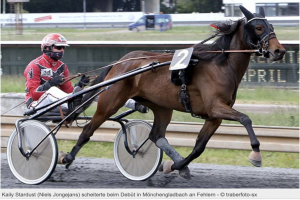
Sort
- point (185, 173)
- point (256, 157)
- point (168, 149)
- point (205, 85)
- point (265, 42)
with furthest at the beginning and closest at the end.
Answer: point (168, 149)
point (185, 173)
point (205, 85)
point (265, 42)
point (256, 157)

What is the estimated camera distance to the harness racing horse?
523 centimetres

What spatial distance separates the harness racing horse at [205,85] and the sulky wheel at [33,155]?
230 mm

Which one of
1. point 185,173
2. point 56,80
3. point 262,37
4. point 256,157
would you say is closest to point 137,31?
point 56,80

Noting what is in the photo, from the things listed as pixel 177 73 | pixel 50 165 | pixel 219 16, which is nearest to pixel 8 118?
pixel 50 165

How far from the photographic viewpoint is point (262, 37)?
5.23 m

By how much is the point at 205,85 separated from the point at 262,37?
0.69 m

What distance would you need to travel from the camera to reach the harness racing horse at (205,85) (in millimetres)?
5227

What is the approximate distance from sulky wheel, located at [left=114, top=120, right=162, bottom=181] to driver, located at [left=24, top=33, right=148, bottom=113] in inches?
9.6

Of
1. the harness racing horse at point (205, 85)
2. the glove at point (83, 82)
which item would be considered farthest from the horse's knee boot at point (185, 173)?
the glove at point (83, 82)

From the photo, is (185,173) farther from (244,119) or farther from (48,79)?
(48,79)

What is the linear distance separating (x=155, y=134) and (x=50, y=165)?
3.74 feet

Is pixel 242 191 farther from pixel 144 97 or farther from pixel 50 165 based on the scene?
pixel 50 165

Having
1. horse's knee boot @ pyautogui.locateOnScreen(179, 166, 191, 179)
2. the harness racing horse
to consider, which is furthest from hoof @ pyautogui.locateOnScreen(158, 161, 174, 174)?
horse's knee boot @ pyautogui.locateOnScreen(179, 166, 191, 179)

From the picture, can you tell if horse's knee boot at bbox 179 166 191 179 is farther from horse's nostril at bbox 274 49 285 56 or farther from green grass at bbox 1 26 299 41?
green grass at bbox 1 26 299 41
